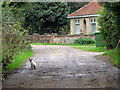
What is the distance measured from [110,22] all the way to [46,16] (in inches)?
811

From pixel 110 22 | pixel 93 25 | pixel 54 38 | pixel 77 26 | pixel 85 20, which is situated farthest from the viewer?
pixel 77 26

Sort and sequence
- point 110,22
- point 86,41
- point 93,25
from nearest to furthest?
point 110,22 < point 86,41 < point 93,25

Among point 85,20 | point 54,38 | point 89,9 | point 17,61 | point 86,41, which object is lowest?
point 17,61

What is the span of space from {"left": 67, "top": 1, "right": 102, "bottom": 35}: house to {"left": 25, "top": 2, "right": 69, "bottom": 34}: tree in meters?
1.80

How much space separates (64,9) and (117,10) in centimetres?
2760

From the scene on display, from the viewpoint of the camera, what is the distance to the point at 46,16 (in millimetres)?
35688

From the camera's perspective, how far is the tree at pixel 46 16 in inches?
1368

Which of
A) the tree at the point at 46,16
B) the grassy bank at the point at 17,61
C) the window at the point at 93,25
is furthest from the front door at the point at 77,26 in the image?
the grassy bank at the point at 17,61

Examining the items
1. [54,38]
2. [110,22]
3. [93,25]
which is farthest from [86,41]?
[110,22]

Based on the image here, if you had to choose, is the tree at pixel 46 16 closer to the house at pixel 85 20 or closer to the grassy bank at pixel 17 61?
the house at pixel 85 20

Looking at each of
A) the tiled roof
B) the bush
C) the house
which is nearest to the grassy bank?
the bush

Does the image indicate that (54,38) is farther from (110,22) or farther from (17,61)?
(17,61)

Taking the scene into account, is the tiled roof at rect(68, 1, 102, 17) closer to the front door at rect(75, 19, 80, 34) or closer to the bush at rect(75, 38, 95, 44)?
the front door at rect(75, 19, 80, 34)

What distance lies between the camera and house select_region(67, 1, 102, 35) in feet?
114
